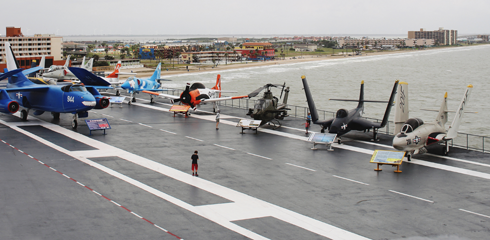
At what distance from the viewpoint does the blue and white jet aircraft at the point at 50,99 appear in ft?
121

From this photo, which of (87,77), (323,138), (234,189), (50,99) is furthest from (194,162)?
(87,77)

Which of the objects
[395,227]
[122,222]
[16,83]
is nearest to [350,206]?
[395,227]

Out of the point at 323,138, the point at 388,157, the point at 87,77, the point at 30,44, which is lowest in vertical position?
the point at 388,157

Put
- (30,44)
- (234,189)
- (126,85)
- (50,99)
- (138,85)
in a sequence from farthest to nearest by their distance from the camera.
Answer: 1. (30,44)
2. (138,85)
3. (126,85)
4. (50,99)
5. (234,189)

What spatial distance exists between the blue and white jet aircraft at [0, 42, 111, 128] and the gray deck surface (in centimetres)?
282

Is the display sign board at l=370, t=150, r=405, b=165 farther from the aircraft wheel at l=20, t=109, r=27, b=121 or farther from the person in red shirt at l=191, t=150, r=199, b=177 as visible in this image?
the aircraft wheel at l=20, t=109, r=27, b=121

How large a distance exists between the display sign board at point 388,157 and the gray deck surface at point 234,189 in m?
0.66

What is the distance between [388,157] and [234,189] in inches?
384

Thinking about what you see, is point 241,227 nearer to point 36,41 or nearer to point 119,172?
point 119,172

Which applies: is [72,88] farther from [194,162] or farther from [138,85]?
[194,162]

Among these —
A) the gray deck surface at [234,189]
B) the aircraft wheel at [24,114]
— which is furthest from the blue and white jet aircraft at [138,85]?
the gray deck surface at [234,189]

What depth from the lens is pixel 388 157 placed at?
25.9m

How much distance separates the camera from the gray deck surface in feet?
55.6

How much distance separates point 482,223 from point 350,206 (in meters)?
5.18
